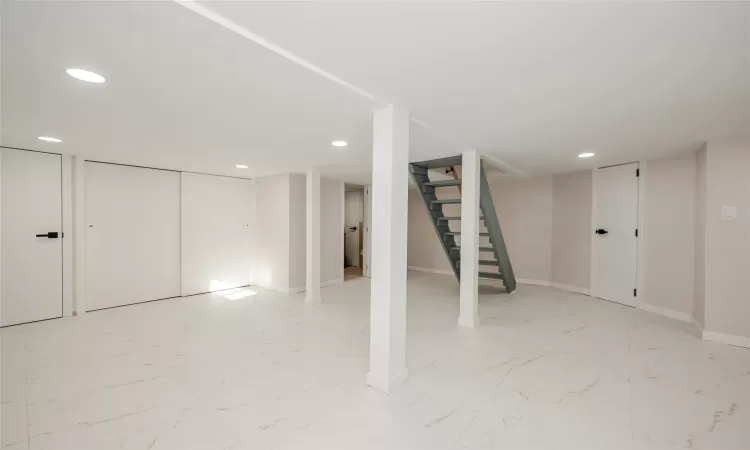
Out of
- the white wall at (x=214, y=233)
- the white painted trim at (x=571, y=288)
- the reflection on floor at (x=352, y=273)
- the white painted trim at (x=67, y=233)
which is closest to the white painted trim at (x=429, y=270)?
the reflection on floor at (x=352, y=273)

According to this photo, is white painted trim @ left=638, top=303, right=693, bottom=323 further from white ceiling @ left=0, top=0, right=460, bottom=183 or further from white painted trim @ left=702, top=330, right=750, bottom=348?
white ceiling @ left=0, top=0, right=460, bottom=183

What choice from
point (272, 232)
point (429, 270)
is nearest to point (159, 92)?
point (272, 232)

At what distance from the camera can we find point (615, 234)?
15.5 ft

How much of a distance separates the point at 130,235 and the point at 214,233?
1.21 metres

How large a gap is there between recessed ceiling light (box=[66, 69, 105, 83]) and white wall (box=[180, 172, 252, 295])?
11.8 feet

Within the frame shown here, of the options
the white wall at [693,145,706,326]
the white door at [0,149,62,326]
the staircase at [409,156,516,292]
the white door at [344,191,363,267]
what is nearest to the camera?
the white wall at [693,145,706,326]

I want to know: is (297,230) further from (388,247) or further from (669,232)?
(669,232)

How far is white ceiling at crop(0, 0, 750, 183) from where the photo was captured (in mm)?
1222

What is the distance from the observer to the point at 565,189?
5605 mm

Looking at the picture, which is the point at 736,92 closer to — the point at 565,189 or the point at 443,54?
the point at 443,54

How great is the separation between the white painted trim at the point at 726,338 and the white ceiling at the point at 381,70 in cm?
204

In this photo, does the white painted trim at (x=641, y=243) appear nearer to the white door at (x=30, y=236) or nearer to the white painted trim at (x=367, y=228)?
the white painted trim at (x=367, y=228)

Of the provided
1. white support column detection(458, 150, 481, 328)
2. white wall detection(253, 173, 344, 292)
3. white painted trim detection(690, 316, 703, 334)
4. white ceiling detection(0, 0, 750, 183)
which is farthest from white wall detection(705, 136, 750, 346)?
white wall detection(253, 173, 344, 292)

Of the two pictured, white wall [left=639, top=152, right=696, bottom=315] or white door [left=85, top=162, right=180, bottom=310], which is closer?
white wall [left=639, top=152, right=696, bottom=315]
